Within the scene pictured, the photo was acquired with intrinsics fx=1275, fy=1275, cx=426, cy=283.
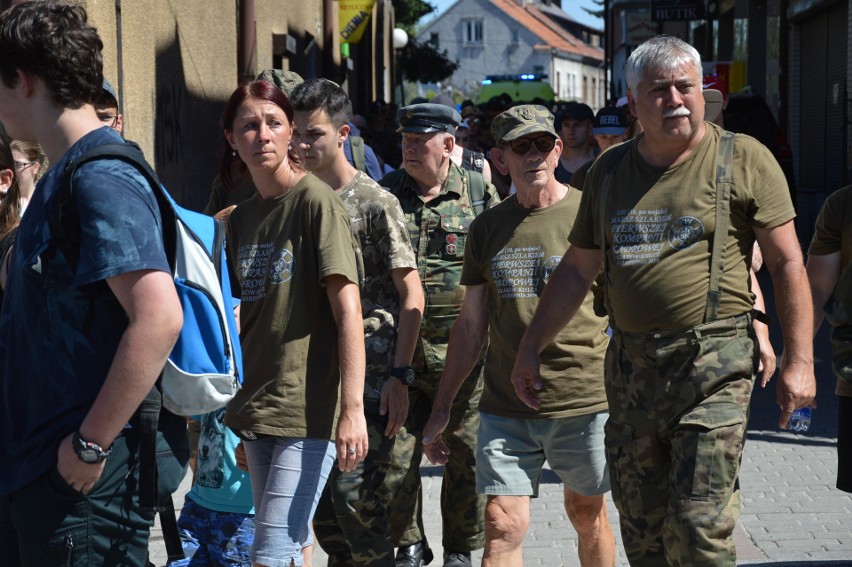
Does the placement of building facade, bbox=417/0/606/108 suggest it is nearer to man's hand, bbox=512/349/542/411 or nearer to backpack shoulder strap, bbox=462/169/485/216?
backpack shoulder strap, bbox=462/169/485/216

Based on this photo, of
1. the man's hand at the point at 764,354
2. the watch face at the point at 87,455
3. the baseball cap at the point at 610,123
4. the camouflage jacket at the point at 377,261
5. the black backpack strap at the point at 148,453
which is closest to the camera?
the watch face at the point at 87,455

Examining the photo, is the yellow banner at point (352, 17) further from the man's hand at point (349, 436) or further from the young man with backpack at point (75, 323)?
the young man with backpack at point (75, 323)

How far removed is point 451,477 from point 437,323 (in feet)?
2.24

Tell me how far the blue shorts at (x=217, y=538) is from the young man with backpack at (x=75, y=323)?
6.64ft

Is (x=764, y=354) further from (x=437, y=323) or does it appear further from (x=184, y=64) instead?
A: (x=184, y=64)

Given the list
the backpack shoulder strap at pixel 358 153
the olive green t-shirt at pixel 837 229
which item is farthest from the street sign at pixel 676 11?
the olive green t-shirt at pixel 837 229

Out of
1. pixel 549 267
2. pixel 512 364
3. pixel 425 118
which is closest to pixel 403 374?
pixel 512 364

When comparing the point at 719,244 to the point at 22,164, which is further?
the point at 22,164

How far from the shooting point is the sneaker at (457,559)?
17.9ft

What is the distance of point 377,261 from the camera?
4969 mm

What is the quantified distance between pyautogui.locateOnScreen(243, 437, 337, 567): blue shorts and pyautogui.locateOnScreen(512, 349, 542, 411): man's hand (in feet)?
2.43

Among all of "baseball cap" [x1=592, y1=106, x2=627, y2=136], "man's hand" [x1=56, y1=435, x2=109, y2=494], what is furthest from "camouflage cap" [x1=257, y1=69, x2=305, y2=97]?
"baseball cap" [x1=592, y1=106, x2=627, y2=136]

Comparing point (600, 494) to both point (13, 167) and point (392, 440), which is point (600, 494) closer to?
point (392, 440)


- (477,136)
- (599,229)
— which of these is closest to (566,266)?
(599,229)
